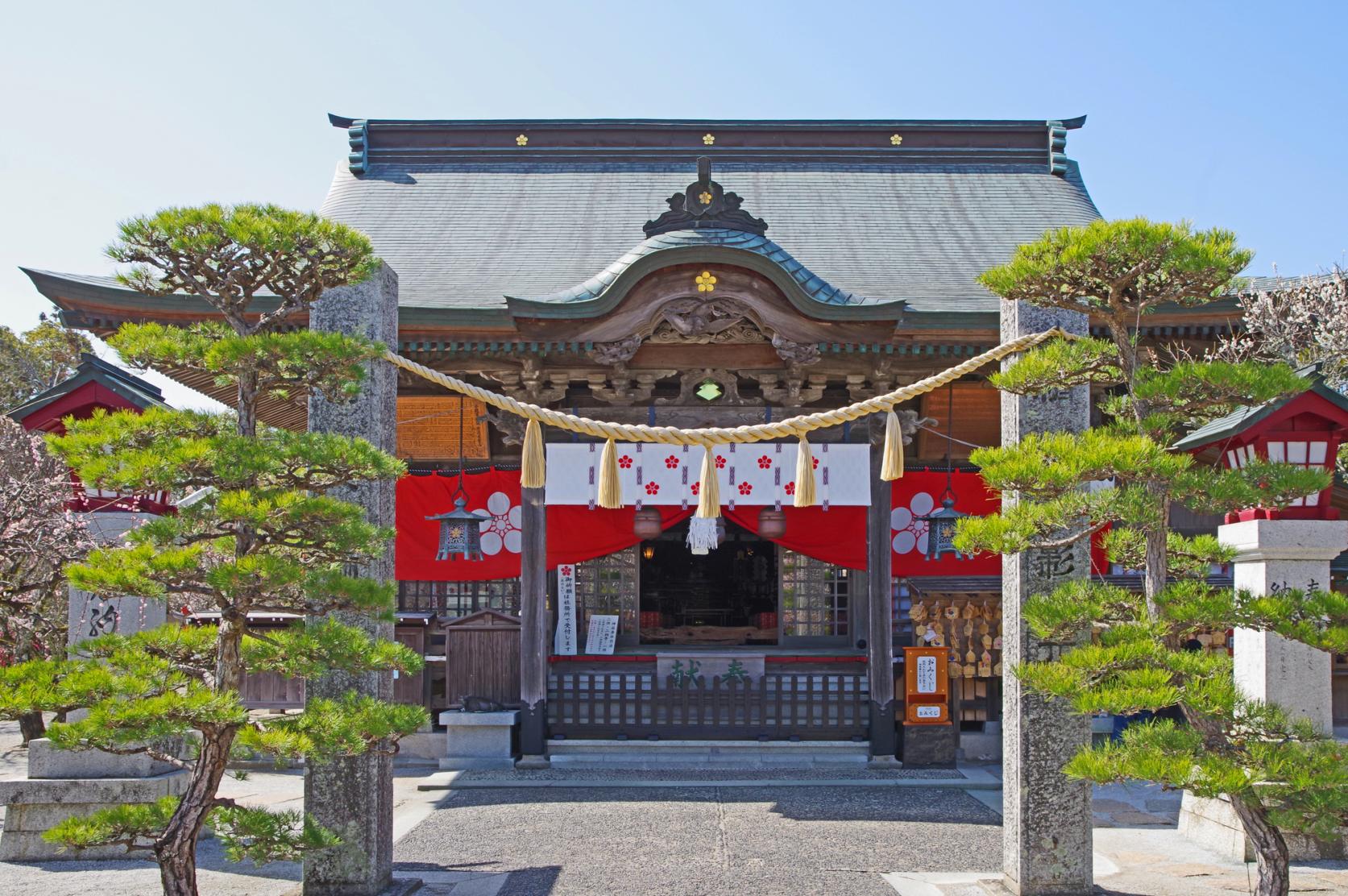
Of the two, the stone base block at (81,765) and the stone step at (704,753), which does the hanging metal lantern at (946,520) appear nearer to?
the stone step at (704,753)

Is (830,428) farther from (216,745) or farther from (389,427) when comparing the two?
(216,745)

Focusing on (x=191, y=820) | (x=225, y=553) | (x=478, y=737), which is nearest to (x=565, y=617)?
(x=478, y=737)

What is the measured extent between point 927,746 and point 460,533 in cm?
520

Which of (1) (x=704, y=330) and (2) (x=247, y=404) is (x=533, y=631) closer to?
(1) (x=704, y=330)

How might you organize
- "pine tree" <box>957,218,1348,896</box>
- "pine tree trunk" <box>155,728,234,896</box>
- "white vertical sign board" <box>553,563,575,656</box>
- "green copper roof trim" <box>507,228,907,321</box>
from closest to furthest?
"pine tree" <box>957,218,1348,896</box> < "pine tree trunk" <box>155,728,234,896</box> < "green copper roof trim" <box>507,228,907,321</box> < "white vertical sign board" <box>553,563,575,656</box>

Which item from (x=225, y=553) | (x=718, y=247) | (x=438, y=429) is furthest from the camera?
(x=438, y=429)

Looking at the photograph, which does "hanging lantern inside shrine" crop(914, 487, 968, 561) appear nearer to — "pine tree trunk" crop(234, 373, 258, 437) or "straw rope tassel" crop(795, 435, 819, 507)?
"straw rope tassel" crop(795, 435, 819, 507)

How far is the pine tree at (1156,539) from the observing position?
4746 mm

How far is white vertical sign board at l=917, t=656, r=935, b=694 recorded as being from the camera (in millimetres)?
10617

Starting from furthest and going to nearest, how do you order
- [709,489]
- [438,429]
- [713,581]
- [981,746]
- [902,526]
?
[713,581], [438,429], [902,526], [981,746], [709,489]

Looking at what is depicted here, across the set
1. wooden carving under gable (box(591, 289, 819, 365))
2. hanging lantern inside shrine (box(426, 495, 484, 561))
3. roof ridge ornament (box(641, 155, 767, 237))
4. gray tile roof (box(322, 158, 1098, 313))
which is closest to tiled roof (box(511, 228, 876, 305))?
roof ridge ornament (box(641, 155, 767, 237))

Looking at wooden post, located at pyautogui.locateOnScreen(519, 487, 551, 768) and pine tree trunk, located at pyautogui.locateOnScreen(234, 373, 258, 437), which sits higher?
pine tree trunk, located at pyautogui.locateOnScreen(234, 373, 258, 437)

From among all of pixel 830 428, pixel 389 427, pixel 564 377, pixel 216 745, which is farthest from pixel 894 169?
pixel 216 745

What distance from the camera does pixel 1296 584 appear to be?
7273 mm
